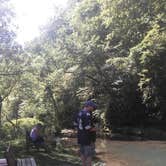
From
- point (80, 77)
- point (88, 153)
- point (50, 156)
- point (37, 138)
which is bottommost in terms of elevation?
point (88, 153)

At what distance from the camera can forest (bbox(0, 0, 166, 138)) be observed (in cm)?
2940

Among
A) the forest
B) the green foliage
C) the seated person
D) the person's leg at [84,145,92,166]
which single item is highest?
the forest

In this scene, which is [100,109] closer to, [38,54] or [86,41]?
[86,41]

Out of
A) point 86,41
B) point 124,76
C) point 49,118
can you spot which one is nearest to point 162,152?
point 124,76

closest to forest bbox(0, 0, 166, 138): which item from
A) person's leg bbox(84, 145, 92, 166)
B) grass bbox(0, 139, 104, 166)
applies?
grass bbox(0, 139, 104, 166)

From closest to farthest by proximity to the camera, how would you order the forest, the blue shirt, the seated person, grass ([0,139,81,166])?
the blue shirt
grass ([0,139,81,166])
the seated person
the forest

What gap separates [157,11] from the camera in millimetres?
12305

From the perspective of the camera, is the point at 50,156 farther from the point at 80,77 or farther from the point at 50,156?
the point at 80,77

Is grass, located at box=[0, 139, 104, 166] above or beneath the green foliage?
beneath

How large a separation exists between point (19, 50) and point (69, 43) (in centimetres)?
1395

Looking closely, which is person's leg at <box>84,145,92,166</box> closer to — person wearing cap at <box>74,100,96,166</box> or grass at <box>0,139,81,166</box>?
person wearing cap at <box>74,100,96,166</box>

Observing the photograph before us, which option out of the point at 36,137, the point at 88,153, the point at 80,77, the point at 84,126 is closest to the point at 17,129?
the point at 80,77

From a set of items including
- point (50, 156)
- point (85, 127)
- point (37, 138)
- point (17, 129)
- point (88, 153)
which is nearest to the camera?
point (85, 127)

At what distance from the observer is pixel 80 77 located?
3866 cm
